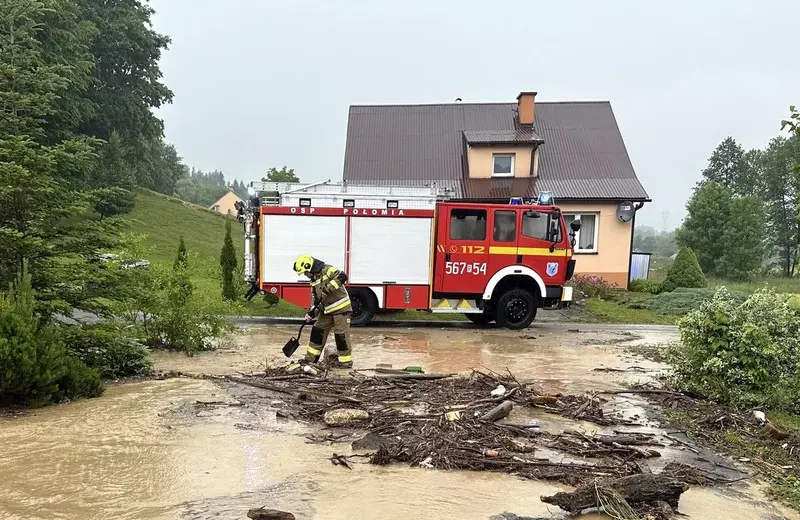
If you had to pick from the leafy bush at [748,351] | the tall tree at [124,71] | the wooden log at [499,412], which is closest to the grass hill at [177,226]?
the tall tree at [124,71]

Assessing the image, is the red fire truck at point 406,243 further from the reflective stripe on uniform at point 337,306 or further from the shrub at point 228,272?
the reflective stripe on uniform at point 337,306

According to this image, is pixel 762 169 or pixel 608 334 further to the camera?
pixel 762 169

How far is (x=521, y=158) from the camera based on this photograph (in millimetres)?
21391

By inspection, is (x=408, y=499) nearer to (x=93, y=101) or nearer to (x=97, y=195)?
(x=97, y=195)

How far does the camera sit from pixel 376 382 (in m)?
7.44

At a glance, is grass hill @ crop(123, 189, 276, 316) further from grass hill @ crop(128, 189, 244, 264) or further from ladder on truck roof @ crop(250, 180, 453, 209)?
ladder on truck roof @ crop(250, 180, 453, 209)

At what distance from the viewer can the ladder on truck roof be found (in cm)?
1249

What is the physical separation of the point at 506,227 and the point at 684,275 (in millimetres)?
9285

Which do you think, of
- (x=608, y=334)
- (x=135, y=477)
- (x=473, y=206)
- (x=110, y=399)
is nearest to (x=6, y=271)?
(x=110, y=399)

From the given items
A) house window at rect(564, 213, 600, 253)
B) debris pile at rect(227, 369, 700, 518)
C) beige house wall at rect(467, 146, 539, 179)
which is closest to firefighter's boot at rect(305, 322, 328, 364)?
debris pile at rect(227, 369, 700, 518)

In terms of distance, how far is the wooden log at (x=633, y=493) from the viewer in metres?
3.98

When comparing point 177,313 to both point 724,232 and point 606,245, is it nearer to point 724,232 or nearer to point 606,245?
point 606,245

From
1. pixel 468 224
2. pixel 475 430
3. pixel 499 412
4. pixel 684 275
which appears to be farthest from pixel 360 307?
pixel 684 275

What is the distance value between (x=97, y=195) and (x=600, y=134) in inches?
784
